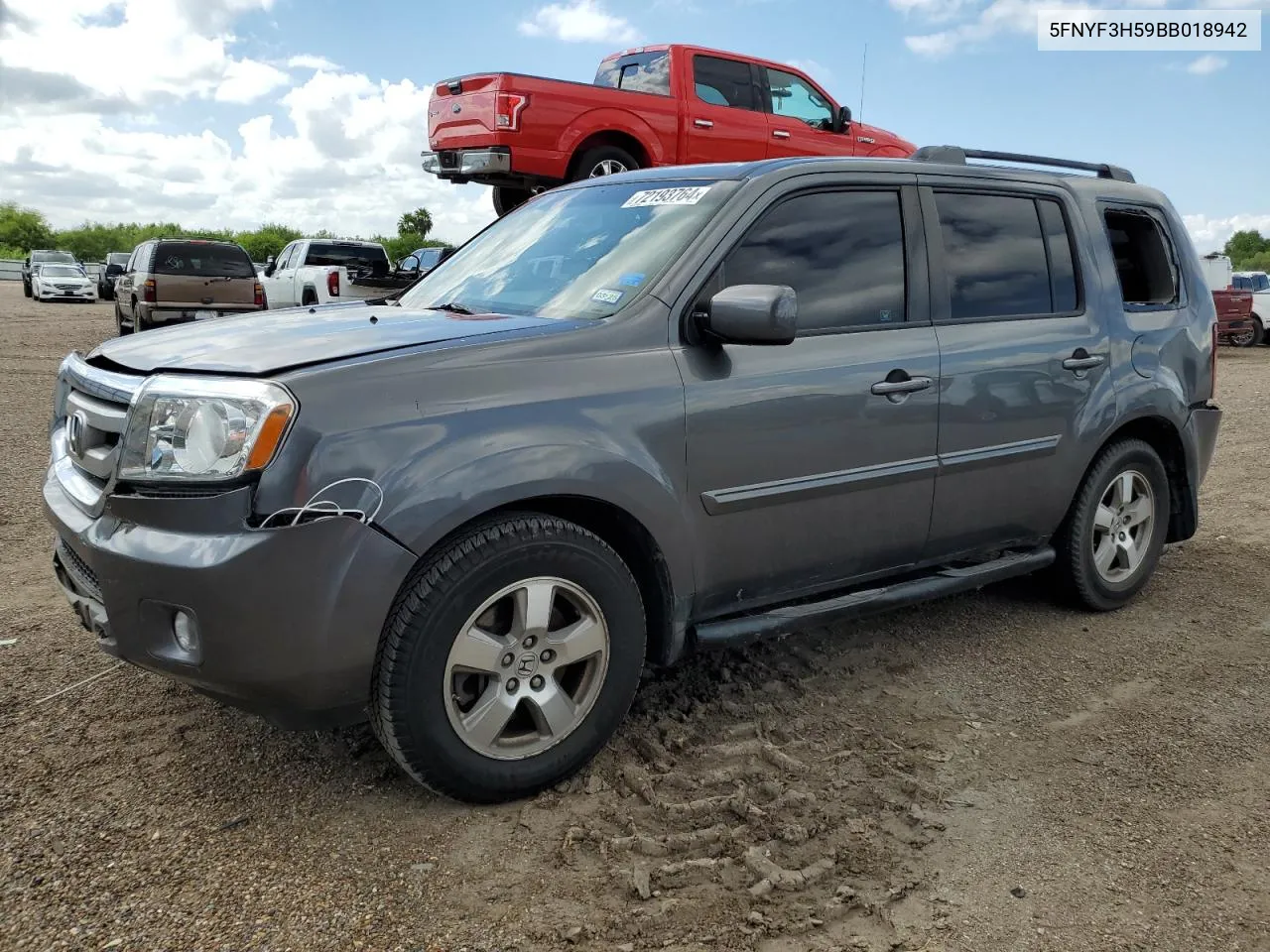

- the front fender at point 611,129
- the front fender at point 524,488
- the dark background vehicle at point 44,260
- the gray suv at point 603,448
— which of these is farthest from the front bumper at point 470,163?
the dark background vehicle at point 44,260

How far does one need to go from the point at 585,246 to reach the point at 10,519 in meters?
4.10

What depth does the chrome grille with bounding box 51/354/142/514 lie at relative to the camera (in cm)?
281

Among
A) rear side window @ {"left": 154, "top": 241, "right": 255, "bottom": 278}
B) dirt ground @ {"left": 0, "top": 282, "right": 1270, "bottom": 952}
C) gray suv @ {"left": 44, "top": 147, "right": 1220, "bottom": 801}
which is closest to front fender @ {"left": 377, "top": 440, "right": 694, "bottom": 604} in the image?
gray suv @ {"left": 44, "top": 147, "right": 1220, "bottom": 801}

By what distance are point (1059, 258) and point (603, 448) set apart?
2404 mm

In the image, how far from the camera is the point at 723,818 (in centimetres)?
286

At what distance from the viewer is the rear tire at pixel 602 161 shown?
1030 centimetres

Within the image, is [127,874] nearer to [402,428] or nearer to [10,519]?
[402,428]

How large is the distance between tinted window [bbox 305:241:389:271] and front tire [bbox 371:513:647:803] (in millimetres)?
16136

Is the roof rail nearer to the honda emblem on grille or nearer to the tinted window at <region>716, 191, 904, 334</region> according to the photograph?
the tinted window at <region>716, 191, 904, 334</region>

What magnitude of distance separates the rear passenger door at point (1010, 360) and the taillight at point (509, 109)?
21.1 feet

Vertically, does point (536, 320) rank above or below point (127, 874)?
above

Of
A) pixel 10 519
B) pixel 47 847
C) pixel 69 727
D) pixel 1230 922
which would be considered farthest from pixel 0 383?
pixel 1230 922

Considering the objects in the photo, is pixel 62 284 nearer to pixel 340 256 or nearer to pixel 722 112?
pixel 340 256

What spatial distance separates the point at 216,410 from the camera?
8.50 feet
